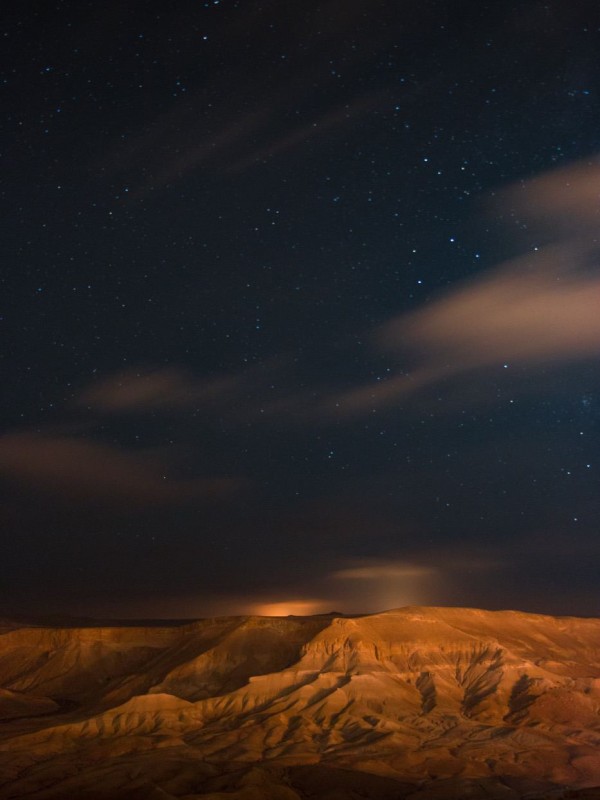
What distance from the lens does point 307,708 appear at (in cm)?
13712

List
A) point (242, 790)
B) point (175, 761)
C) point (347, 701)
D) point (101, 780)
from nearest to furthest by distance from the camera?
point (242, 790)
point (101, 780)
point (175, 761)
point (347, 701)

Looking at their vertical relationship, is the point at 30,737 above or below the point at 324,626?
below

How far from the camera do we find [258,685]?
148m

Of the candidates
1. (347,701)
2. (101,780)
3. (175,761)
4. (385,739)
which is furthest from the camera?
(347,701)

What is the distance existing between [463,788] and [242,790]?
23.6m

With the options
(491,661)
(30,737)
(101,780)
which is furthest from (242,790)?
(491,661)

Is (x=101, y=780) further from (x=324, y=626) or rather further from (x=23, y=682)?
(x=23, y=682)

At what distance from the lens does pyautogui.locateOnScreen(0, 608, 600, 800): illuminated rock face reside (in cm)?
10100

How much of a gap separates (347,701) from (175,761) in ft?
123

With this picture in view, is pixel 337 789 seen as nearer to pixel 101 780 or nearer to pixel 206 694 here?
pixel 101 780

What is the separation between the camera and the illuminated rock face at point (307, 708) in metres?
101

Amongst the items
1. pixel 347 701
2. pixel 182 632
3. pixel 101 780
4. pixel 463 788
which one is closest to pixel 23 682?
pixel 182 632

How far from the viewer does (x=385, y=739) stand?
11938 centimetres

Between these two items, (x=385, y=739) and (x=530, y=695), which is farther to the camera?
(x=530, y=695)
